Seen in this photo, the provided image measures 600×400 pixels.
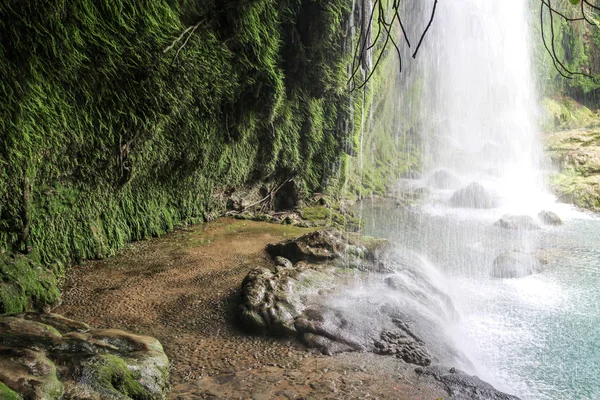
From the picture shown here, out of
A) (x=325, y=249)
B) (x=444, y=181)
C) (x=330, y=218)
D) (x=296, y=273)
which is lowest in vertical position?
(x=296, y=273)

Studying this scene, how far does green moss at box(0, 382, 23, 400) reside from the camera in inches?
75.9

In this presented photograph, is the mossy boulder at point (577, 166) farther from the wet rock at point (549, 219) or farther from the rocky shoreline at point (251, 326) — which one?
the rocky shoreline at point (251, 326)

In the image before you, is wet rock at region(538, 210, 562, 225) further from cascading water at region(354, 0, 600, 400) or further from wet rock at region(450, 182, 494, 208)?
wet rock at region(450, 182, 494, 208)

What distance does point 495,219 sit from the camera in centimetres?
1245

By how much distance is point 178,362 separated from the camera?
3.43 meters

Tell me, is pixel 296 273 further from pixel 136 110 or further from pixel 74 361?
pixel 136 110

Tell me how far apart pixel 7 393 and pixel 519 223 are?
11708 mm

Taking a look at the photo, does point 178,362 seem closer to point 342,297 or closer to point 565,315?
point 342,297

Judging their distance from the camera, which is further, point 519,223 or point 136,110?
point 519,223

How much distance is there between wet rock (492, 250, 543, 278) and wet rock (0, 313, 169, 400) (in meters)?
6.57

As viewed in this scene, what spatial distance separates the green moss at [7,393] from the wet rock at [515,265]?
759 cm

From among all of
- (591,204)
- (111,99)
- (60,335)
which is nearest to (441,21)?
(591,204)

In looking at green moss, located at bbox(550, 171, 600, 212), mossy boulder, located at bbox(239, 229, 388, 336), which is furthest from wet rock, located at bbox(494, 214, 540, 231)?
mossy boulder, located at bbox(239, 229, 388, 336)

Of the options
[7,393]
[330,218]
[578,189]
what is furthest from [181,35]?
[578,189]
